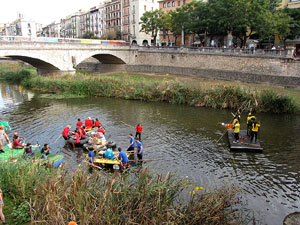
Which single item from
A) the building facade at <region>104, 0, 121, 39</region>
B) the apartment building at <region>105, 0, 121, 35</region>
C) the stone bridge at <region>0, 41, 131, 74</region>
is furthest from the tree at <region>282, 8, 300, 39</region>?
the apartment building at <region>105, 0, 121, 35</region>

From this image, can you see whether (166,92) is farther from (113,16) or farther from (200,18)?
(113,16)

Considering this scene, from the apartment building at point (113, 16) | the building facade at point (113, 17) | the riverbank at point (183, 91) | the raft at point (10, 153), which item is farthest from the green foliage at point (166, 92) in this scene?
the apartment building at point (113, 16)

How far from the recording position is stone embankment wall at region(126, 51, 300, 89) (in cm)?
3145

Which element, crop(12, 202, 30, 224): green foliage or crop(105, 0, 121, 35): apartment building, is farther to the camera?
crop(105, 0, 121, 35): apartment building

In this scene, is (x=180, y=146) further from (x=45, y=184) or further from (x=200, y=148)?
(x=45, y=184)

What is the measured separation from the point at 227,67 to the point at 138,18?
3632 centimetres

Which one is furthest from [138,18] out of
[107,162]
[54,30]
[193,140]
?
[54,30]

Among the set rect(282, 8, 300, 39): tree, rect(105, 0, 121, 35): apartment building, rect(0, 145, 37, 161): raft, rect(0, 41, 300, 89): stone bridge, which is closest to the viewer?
rect(0, 145, 37, 161): raft

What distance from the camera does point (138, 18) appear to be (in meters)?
66.7

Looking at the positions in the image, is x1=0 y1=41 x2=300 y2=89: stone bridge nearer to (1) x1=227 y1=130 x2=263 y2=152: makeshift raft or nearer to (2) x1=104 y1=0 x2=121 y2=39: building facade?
(1) x1=227 y1=130 x2=263 y2=152: makeshift raft

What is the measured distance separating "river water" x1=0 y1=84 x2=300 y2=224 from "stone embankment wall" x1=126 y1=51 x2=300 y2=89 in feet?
34.0

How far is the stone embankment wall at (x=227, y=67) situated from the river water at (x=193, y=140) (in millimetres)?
10357

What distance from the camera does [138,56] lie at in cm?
5325

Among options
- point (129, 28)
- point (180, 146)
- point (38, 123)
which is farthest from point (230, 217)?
point (129, 28)
